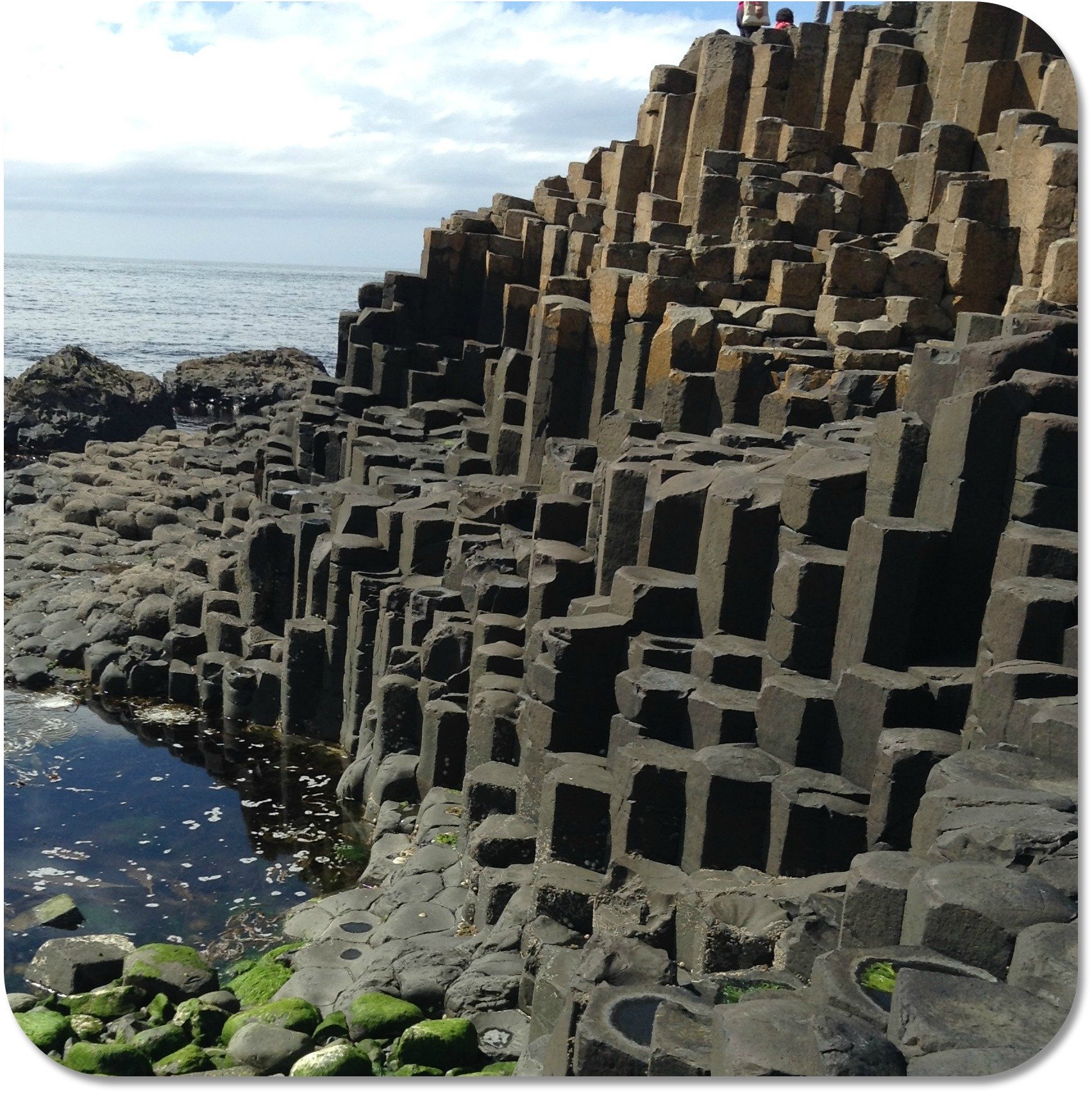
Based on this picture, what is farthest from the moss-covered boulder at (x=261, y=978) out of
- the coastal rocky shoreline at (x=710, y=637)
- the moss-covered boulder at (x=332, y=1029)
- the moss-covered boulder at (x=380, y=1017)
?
the moss-covered boulder at (x=380, y=1017)

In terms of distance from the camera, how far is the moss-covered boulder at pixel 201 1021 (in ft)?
25.4

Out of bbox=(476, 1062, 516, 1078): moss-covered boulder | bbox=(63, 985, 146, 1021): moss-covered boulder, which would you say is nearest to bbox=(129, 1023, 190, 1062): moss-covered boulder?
bbox=(63, 985, 146, 1021): moss-covered boulder

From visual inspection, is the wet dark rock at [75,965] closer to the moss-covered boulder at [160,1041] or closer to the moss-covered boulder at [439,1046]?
the moss-covered boulder at [160,1041]

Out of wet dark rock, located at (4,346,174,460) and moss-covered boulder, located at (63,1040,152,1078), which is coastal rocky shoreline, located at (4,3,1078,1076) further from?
wet dark rock, located at (4,346,174,460)

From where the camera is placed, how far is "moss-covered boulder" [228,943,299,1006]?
847 centimetres

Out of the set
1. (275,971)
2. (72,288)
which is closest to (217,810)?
(275,971)

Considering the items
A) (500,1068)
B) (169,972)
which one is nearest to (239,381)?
(169,972)

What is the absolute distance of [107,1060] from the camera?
6762 millimetres

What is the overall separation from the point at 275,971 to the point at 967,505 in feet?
18.0

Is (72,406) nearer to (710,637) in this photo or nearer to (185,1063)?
(710,637)

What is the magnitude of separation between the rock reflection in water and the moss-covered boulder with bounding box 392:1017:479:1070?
302cm

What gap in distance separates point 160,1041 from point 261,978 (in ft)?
4.06

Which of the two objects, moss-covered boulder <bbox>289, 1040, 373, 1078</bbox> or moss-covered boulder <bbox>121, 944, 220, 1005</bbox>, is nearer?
moss-covered boulder <bbox>289, 1040, 373, 1078</bbox>

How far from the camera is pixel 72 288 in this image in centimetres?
5956
